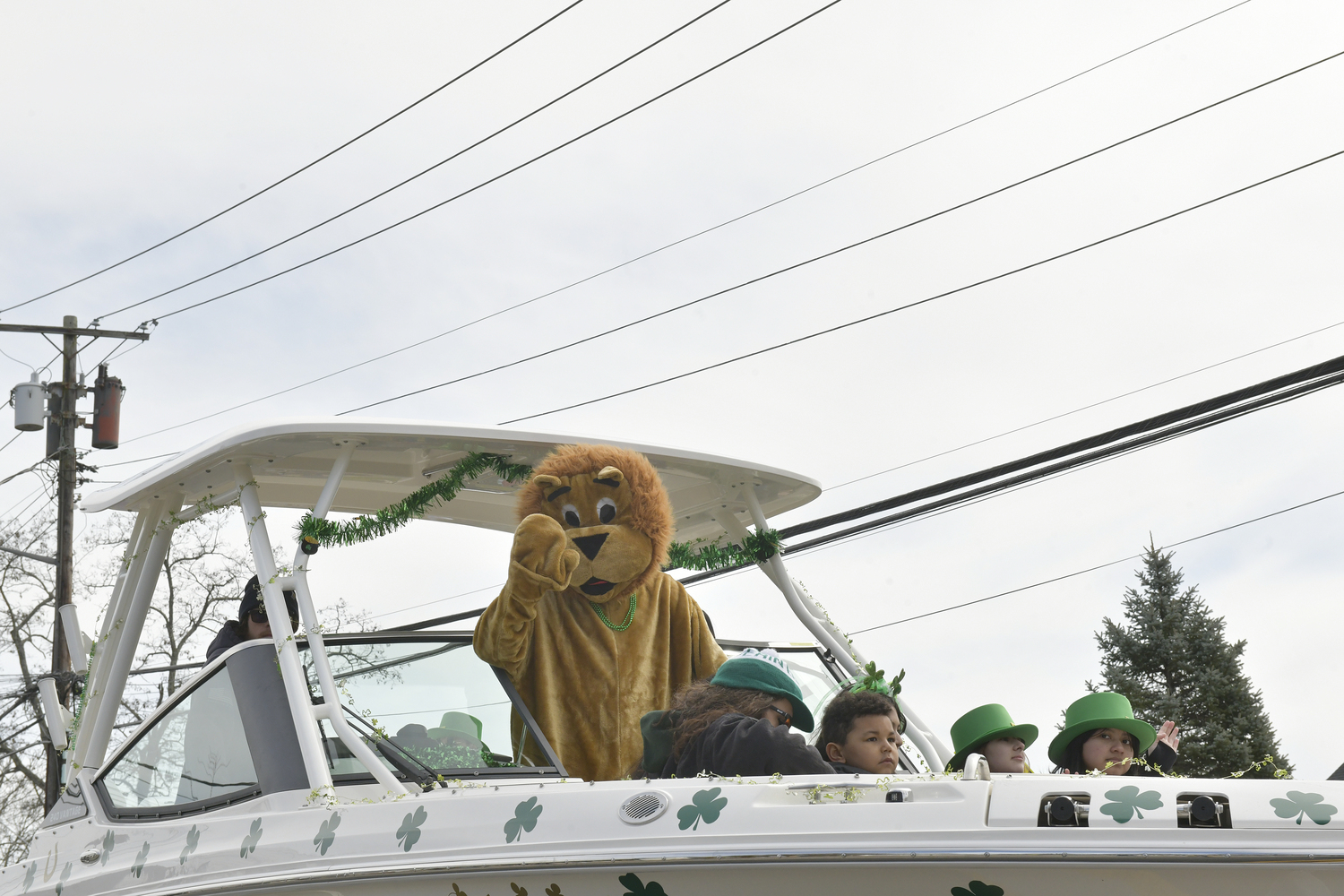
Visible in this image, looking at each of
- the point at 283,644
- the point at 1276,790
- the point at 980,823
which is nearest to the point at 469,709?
the point at 283,644

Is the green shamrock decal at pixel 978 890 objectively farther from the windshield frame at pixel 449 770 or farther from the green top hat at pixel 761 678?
the windshield frame at pixel 449 770

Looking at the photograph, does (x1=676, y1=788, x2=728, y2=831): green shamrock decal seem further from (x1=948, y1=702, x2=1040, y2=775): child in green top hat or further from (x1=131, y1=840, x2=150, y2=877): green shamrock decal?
(x1=131, y1=840, x2=150, y2=877): green shamrock decal

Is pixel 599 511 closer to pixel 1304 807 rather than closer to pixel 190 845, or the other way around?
pixel 190 845

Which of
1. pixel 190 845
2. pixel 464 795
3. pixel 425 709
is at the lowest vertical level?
pixel 190 845

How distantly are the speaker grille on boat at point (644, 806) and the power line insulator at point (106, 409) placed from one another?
18.1 meters

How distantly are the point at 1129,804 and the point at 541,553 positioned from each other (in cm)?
239

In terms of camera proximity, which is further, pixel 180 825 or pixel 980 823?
pixel 180 825

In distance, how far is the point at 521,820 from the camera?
313cm

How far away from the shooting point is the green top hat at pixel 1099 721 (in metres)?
4.22

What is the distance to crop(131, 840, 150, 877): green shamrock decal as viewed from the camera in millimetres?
4066

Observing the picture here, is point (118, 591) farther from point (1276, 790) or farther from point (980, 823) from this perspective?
point (1276, 790)

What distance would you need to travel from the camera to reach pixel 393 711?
4113 millimetres

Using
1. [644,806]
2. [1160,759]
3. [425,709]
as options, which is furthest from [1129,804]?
[425,709]

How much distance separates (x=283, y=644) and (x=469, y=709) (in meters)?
0.68
